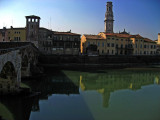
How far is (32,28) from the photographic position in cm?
5881

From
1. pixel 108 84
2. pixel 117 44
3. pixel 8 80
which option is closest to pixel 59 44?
pixel 117 44

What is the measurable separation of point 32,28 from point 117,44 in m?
37.9

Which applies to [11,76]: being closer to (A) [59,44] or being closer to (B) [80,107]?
(B) [80,107]

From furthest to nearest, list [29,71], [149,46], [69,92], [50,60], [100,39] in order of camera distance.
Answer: [149,46], [100,39], [50,60], [29,71], [69,92]

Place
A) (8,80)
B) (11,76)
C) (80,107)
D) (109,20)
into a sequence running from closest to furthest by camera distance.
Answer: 1. (80,107)
2. (11,76)
3. (8,80)
4. (109,20)

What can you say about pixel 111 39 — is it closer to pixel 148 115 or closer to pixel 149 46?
pixel 149 46

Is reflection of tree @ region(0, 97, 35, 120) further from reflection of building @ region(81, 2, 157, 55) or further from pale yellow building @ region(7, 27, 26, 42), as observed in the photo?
reflection of building @ region(81, 2, 157, 55)

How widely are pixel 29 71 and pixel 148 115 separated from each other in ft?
82.0

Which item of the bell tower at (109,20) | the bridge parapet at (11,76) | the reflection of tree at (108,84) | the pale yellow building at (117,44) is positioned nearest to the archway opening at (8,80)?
the bridge parapet at (11,76)

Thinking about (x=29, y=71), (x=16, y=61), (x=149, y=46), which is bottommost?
(x=29, y=71)

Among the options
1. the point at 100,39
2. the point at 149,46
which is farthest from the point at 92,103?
the point at 149,46

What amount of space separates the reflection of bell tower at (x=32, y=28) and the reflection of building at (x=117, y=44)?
811 inches

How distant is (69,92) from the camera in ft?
77.9

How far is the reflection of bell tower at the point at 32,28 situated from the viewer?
58344mm
